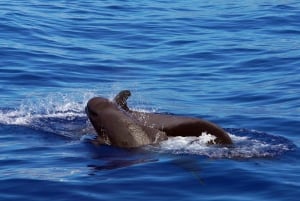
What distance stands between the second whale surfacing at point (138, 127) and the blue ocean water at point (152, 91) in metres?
0.19

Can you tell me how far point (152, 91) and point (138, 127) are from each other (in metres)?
4.35

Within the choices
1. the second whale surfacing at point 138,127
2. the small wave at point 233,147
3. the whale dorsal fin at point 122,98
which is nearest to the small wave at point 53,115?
the second whale surfacing at point 138,127

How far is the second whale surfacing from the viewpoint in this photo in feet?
36.8

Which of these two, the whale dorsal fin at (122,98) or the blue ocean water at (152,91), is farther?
the whale dorsal fin at (122,98)

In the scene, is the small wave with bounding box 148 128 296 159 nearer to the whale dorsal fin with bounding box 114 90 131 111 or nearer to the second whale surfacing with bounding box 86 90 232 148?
the second whale surfacing with bounding box 86 90 232 148

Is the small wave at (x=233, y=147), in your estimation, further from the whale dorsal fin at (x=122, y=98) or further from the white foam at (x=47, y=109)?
the white foam at (x=47, y=109)

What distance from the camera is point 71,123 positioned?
1281 centimetres

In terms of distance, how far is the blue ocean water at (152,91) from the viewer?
9.61 m

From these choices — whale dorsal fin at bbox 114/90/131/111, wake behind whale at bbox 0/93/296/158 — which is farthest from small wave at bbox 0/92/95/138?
whale dorsal fin at bbox 114/90/131/111

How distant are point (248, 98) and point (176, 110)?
63.6 inches

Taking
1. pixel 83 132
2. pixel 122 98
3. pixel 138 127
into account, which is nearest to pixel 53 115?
pixel 83 132

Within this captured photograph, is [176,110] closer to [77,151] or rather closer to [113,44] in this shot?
[77,151]

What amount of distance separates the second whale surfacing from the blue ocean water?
195 millimetres

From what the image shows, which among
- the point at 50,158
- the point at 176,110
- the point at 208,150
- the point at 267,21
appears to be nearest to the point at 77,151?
the point at 50,158
